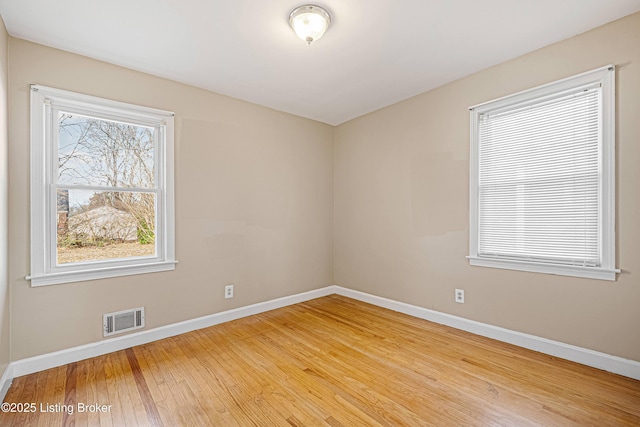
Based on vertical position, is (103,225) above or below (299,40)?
below

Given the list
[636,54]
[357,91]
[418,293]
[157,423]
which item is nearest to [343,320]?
[418,293]

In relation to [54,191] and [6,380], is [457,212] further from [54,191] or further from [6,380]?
[6,380]

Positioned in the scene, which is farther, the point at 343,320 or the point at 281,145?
the point at 281,145

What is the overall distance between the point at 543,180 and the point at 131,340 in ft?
12.9

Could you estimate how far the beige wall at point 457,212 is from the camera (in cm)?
214

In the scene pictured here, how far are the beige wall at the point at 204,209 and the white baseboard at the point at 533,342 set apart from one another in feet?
4.84

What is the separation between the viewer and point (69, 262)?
8.23ft

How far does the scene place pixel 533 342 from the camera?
100 inches

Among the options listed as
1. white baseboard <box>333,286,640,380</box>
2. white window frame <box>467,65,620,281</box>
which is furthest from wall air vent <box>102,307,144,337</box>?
white window frame <box>467,65,620,281</box>

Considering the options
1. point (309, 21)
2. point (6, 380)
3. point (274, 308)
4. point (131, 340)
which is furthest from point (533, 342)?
point (6, 380)

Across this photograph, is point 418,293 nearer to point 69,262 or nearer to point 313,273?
point 313,273

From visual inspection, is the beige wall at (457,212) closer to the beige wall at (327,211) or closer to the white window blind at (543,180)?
the beige wall at (327,211)

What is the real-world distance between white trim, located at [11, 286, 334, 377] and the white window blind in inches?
102

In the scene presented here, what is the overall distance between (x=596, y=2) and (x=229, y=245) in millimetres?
3691
